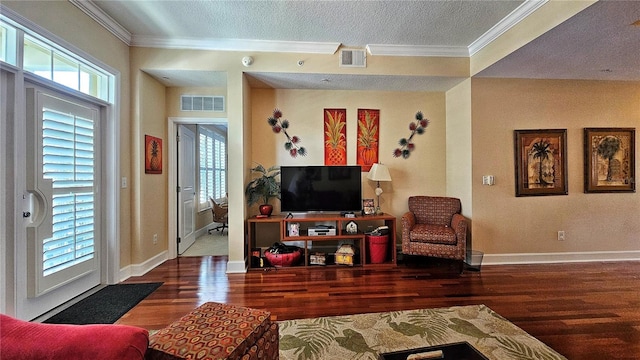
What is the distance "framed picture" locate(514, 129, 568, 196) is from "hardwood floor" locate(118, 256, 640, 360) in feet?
3.38

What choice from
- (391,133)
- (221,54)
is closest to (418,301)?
(391,133)

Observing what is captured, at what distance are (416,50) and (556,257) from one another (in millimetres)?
3405

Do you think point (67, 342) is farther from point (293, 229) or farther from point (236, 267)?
point (293, 229)

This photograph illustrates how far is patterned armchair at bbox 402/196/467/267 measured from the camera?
3.18 metres

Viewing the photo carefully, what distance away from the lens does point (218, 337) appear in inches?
46.3

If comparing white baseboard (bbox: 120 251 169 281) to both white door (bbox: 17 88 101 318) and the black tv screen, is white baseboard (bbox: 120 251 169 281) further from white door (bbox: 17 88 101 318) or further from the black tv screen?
the black tv screen

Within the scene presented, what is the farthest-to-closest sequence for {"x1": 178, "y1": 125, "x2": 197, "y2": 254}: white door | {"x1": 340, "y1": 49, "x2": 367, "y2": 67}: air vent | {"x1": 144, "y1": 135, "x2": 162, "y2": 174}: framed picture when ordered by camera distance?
{"x1": 178, "y1": 125, "x2": 197, "y2": 254}: white door, {"x1": 340, "y1": 49, "x2": 367, "y2": 67}: air vent, {"x1": 144, "y1": 135, "x2": 162, "y2": 174}: framed picture

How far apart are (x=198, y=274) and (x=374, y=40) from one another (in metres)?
3.66

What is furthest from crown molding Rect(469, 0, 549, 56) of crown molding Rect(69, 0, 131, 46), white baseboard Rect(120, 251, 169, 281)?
white baseboard Rect(120, 251, 169, 281)

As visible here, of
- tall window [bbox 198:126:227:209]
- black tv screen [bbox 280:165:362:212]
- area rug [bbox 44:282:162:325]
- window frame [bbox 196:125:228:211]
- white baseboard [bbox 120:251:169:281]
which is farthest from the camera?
tall window [bbox 198:126:227:209]

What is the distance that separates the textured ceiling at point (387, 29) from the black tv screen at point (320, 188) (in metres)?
1.27

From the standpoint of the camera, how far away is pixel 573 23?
2.29m

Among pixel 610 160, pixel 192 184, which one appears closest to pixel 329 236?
pixel 192 184

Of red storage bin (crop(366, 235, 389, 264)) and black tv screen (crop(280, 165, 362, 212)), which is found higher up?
black tv screen (crop(280, 165, 362, 212))
